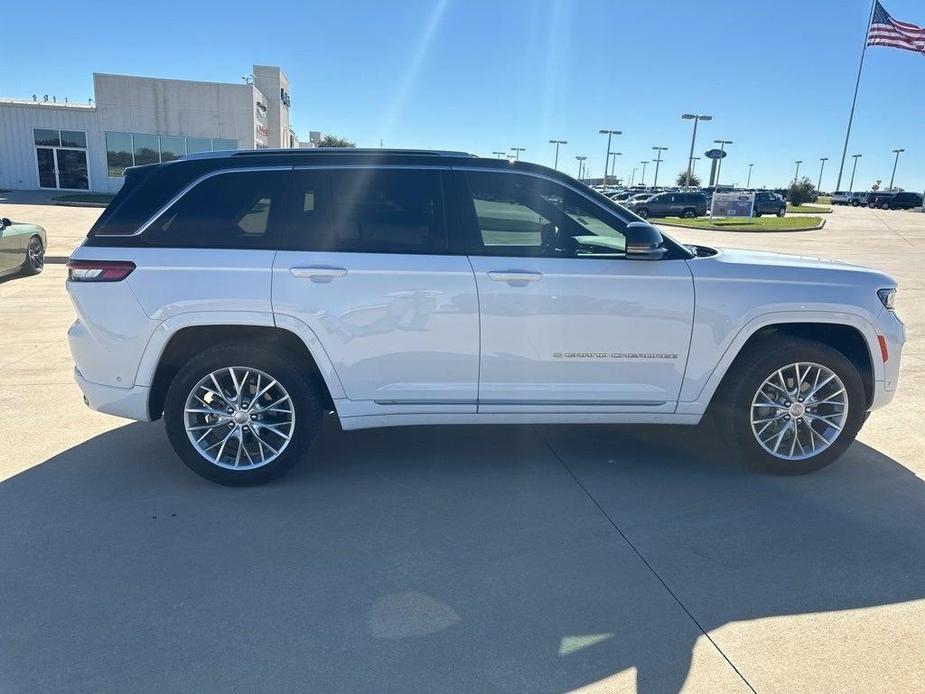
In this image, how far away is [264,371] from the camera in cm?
398

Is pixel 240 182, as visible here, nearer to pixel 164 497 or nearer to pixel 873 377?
pixel 164 497

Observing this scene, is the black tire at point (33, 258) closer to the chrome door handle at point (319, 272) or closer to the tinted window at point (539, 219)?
the chrome door handle at point (319, 272)

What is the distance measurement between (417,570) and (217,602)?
92cm

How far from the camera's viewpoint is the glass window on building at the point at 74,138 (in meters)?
34.8

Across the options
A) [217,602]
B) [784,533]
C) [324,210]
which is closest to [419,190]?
[324,210]

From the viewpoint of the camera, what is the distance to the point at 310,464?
4.49 metres

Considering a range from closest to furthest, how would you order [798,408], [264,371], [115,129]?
1. [264,371]
2. [798,408]
3. [115,129]

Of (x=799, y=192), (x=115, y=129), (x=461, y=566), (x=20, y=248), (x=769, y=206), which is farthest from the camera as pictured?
(x=799, y=192)

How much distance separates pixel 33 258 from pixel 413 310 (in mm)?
10349

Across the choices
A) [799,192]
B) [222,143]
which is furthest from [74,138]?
[799,192]

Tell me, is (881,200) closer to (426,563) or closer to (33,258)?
(33,258)

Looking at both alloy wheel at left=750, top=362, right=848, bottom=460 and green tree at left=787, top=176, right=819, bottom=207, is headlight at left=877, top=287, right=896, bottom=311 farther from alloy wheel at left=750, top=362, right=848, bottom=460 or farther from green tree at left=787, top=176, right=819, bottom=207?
green tree at left=787, top=176, right=819, bottom=207

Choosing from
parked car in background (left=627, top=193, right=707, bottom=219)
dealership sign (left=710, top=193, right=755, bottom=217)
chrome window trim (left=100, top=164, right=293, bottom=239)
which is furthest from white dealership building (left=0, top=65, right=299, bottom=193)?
chrome window trim (left=100, top=164, right=293, bottom=239)

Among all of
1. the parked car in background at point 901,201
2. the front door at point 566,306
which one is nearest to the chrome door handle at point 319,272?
the front door at point 566,306
